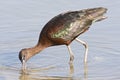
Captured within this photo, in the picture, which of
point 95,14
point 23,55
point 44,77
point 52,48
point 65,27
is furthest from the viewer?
point 52,48

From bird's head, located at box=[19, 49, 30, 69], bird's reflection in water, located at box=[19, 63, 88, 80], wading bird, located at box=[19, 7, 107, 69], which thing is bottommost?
bird's reflection in water, located at box=[19, 63, 88, 80]

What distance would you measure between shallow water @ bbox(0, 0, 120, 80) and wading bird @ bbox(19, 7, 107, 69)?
27 centimetres

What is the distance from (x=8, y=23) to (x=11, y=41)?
39.6 inches

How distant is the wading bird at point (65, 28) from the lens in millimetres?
10477

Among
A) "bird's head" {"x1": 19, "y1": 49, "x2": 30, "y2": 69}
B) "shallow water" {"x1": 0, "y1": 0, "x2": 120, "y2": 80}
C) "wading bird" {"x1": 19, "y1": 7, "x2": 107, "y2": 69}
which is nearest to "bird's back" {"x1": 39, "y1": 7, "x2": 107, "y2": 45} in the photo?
"wading bird" {"x1": 19, "y1": 7, "x2": 107, "y2": 69}

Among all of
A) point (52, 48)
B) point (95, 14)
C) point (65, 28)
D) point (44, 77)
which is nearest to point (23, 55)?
point (44, 77)

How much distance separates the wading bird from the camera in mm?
10477

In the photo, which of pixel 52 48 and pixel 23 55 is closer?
pixel 23 55

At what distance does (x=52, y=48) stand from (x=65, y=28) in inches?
33.5

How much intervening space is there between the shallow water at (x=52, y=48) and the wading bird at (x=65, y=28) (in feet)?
0.89

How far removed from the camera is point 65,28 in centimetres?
1056

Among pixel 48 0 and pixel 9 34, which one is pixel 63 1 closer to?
pixel 48 0

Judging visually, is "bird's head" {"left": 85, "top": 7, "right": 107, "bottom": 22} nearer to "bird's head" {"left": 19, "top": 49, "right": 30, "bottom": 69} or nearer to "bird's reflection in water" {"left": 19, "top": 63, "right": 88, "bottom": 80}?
"bird's reflection in water" {"left": 19, "top": 63, "right": 88, "bottom": 80}

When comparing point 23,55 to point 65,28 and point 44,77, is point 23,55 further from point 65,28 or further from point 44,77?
point 65,28
